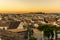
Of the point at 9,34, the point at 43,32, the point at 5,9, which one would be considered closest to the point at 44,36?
the point at 43,32

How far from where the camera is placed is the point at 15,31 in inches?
73.8

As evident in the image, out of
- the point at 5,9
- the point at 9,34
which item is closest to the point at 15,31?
the point at 9,34

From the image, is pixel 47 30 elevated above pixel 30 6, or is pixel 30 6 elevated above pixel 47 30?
pixel 30 6

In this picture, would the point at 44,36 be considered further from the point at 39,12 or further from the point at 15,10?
the point at 15,10

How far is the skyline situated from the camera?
189cm

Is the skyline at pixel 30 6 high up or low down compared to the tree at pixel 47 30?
up

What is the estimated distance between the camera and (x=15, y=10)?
6.20 feet

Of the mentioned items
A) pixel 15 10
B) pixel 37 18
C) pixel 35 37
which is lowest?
pixel 35 37

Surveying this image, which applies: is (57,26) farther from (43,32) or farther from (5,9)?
(5,9)

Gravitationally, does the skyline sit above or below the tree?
above

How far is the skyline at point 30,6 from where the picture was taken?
189cm

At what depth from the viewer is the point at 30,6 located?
1925 mm

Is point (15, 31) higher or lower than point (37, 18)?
lower

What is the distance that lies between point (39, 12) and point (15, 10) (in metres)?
0.33
